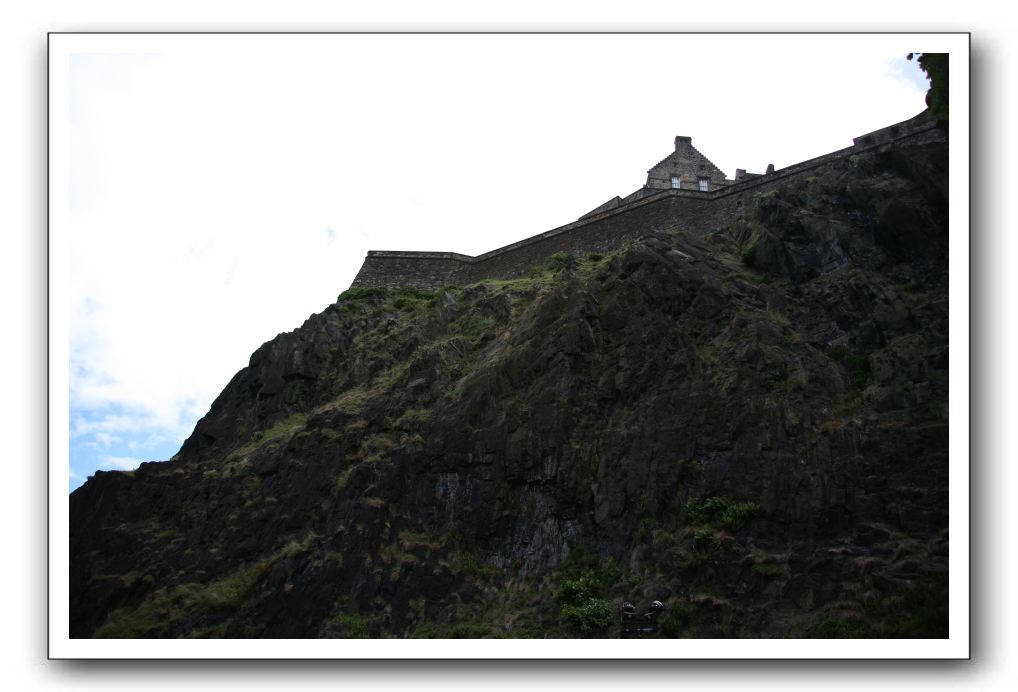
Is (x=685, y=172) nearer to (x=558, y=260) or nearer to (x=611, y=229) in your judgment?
(x=611, y=229)

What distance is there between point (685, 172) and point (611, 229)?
1142cm

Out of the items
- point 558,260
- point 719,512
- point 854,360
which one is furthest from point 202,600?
point 854,360

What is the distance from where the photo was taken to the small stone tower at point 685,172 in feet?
126

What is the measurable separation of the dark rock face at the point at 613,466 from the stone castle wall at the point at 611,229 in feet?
4.02

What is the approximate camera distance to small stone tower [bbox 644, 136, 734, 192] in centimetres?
3838

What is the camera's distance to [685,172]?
39.0 m

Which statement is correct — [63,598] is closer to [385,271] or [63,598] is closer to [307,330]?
[307,330]

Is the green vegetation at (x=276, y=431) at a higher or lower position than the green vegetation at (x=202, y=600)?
higher

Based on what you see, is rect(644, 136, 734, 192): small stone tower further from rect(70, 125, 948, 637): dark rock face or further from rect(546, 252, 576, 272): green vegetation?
rect(70, 125, 948, 637): dark rock face

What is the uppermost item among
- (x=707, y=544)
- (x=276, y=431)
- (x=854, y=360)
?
(x=854, y=360)

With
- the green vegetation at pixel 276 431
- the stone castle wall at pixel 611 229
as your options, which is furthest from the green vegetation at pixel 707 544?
the stone castle wall at pixel 611 229

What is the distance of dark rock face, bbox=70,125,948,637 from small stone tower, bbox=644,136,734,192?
13.8m

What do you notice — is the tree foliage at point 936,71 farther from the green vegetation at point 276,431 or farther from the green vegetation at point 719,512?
the green vegetation at point 276,431

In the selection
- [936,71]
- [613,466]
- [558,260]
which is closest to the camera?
[936,71]
